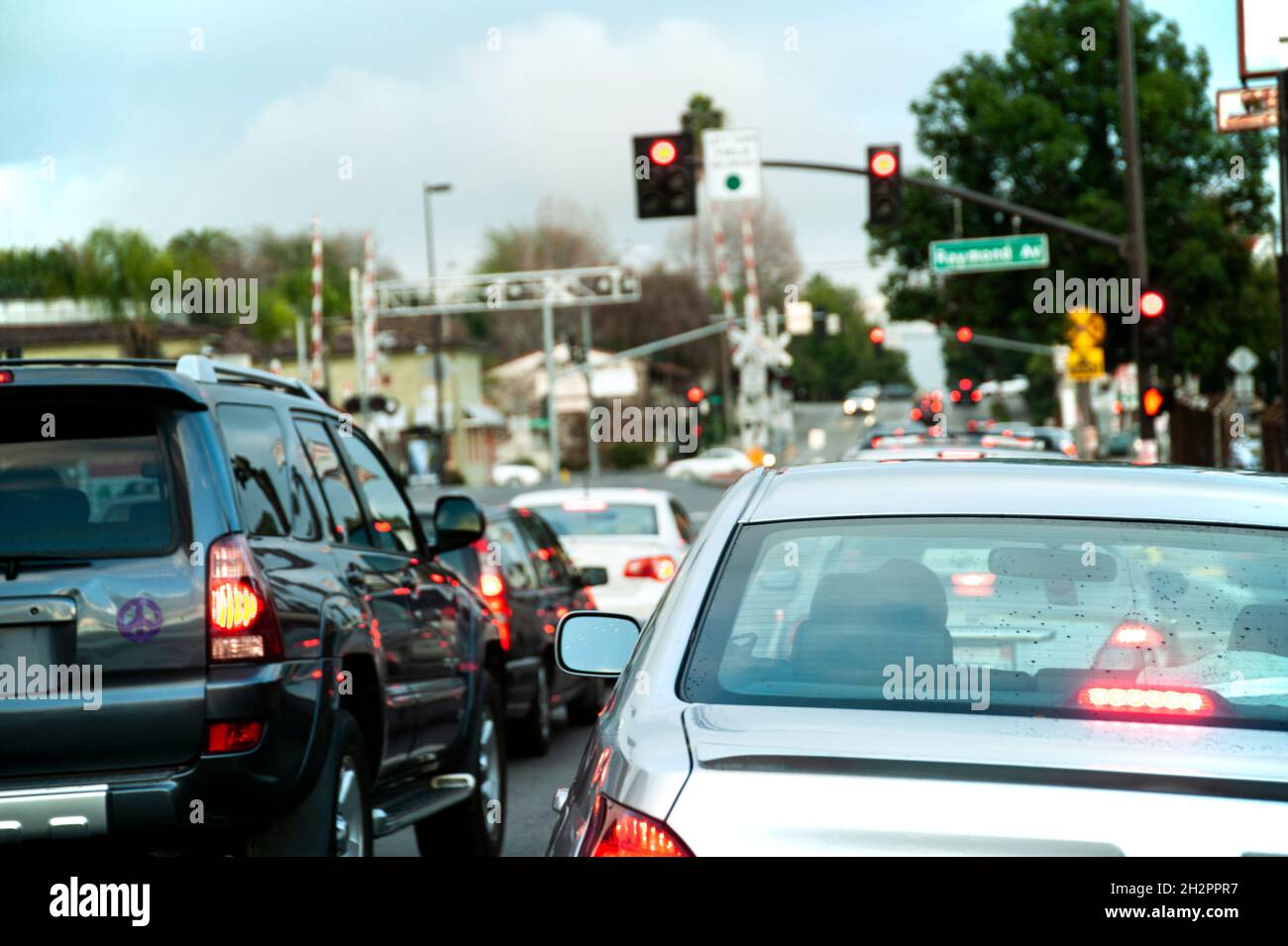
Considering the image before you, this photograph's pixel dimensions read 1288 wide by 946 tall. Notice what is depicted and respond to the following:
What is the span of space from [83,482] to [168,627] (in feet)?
1.71

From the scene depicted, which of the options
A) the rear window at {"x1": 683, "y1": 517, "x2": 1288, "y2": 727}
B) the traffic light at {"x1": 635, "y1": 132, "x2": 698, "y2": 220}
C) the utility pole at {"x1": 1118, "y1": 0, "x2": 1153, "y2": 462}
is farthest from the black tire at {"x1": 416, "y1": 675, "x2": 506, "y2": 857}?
the utility pole at {"x1": 1118, "y1": 0, "x2": 1153, "y2": 462}

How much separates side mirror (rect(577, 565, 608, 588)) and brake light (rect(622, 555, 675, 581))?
1328 millimetres

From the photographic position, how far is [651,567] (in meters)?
15.3

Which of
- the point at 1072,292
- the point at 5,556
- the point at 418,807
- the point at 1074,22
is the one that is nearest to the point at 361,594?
the point at 418,807

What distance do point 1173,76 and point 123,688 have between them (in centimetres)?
4657

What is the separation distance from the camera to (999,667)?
3.50 m

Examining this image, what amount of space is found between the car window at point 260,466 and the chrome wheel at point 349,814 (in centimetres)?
78

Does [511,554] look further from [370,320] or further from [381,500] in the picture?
[370,320]

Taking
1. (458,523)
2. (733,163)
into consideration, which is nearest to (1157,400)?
(733,163)

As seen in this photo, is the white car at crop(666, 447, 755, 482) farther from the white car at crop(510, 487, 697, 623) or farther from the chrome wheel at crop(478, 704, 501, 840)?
the chrome wheel at crop(478, 704, 501, 840)

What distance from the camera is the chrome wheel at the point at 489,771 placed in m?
8.05

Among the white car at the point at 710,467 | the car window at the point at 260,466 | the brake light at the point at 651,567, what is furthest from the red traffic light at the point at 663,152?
the white car at the point at 710,467

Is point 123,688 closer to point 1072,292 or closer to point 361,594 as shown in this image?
point 361,594

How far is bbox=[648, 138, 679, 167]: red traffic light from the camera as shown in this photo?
2391cm
